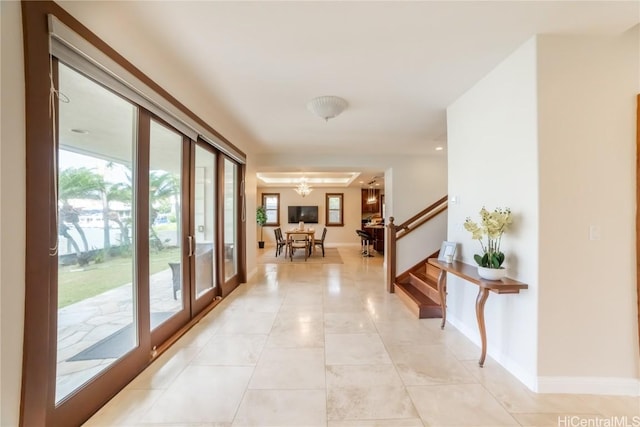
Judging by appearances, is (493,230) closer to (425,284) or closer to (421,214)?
(425,284)

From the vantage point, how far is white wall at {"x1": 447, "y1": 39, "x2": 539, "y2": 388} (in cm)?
199

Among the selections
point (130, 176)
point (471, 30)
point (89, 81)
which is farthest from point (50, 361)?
point (471, 30)

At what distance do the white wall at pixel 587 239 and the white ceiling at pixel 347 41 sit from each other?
0.33 m

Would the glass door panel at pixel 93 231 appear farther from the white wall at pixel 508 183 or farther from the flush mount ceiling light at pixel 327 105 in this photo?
the white wall at pixel 508 183

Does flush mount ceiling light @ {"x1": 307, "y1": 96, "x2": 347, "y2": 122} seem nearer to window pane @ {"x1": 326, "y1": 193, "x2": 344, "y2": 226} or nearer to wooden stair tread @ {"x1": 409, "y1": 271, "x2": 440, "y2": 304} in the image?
wooden stair tread @ {"x1": 409, "y1": 271, "x2": 440, "y2": 304}

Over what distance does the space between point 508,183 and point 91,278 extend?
3.30m

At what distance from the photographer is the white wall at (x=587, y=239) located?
1925 mm

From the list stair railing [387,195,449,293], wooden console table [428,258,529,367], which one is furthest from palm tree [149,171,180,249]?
stair railing [387,195,449,293]

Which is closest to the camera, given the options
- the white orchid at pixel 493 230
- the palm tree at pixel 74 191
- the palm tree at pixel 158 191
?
the palm tree at pixel 74 191

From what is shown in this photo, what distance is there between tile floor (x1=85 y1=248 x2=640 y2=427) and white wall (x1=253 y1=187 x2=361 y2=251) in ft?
23.6

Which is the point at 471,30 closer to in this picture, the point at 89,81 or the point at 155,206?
the point at 89,81

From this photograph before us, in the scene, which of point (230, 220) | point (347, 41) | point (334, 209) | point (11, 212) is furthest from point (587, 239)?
point (334, 209)

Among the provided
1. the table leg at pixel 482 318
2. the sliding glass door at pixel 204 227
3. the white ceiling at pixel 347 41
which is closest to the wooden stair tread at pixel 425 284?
the table leg at pixel 482 318

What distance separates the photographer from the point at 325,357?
2389mm
